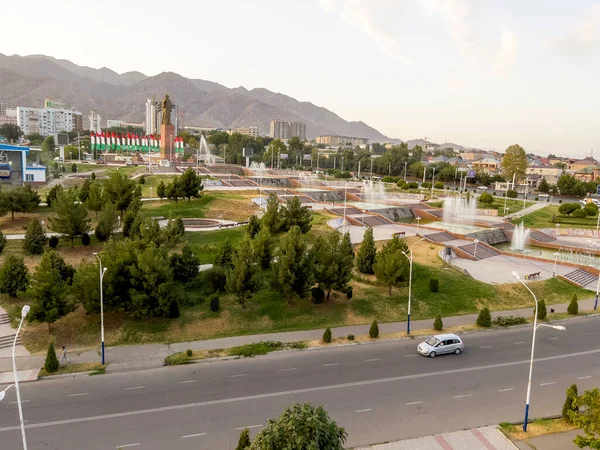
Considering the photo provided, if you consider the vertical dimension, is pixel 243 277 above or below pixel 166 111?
below

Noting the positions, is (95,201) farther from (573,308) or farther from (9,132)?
(9,132)

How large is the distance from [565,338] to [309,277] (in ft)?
49.4

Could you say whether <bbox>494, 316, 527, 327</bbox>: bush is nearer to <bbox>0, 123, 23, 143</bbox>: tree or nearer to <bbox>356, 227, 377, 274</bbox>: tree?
<bbox>356, 227, 377, 274</bbox>: tree

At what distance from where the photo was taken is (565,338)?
26.0m

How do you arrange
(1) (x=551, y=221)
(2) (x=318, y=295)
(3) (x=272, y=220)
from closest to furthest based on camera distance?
(2) (x=318, y=295)
(3) (x=272, y=220)
(1) (x=551, y=221)

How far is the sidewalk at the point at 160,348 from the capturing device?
21125 millimetres

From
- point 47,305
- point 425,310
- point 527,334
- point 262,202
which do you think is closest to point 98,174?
point 262,202

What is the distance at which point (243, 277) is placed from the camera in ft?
86.2

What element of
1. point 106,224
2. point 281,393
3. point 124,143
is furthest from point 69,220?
point 124,143

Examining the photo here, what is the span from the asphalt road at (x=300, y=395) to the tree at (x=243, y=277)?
17.4 ft

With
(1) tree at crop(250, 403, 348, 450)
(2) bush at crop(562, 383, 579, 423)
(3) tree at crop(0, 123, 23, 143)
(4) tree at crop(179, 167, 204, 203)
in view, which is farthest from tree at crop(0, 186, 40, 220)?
(3) tree at crop(0, 123, 23, 143)

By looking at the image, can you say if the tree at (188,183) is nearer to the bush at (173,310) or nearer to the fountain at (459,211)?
the bush at (173,310)

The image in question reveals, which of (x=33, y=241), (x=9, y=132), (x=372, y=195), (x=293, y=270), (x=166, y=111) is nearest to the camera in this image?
(x=293, y=270)

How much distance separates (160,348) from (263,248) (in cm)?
1091
